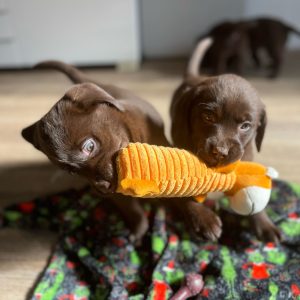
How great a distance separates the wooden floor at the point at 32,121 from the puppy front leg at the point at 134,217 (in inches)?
10.9

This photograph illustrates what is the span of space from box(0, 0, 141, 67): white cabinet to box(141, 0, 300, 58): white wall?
0.20 meters

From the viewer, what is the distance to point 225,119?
1.16m

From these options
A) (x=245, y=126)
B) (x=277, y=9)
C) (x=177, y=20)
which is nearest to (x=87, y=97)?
(x=245, y=126)

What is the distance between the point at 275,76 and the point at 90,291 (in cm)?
191

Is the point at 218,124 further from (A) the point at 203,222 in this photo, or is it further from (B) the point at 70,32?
(B) the point at 70,32

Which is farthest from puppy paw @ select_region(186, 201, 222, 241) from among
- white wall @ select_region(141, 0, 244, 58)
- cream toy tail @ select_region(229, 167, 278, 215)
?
white wall @ select_region(141, 0, 244, 58)

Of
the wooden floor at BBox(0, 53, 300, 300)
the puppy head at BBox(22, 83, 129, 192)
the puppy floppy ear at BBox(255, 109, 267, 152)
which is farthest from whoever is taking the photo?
the wooden floor at BBox(0, 53, 300, 300)

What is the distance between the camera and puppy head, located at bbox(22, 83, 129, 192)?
3.41 feet

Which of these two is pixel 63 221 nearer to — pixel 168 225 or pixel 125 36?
pixel 168 225

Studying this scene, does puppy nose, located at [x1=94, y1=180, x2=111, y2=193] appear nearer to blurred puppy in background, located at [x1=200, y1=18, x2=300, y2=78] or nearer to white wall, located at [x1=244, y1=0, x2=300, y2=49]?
blurred puppy in background, located at [x1=200, y1=18, x2=300, y2=78]

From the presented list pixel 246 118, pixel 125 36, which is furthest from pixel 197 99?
pixel 125 36

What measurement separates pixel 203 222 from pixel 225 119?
330mm

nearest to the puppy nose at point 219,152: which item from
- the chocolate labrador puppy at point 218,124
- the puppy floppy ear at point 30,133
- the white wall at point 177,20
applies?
the chocolate labrador puppy at point 218,124

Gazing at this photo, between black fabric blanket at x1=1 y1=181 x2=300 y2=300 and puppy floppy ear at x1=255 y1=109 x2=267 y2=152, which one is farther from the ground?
puppy floppy ear at x1=255 y1=109 x2=267 y2=152
